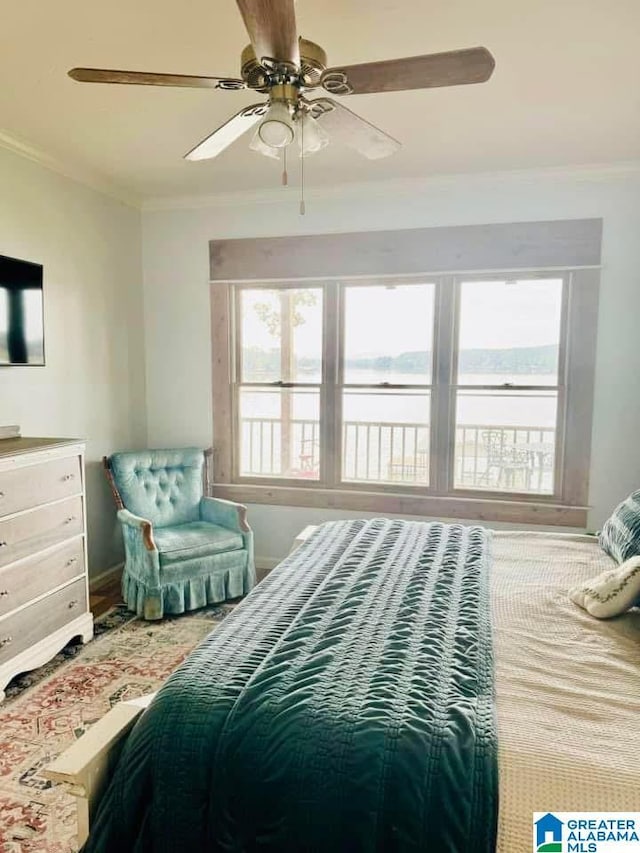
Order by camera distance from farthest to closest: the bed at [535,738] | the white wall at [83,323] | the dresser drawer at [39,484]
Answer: the white wall at [83,323] → the dresser drawer at [39,484] → the bed at [535,738]

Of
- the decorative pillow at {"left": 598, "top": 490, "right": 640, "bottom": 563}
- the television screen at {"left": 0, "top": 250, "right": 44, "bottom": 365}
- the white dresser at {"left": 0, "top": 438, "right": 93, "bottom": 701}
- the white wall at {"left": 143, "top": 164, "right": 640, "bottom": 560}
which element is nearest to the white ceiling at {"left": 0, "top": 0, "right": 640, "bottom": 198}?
the white wall at {"left": 143, "top": 164, "right": 640, "bottom": 560}

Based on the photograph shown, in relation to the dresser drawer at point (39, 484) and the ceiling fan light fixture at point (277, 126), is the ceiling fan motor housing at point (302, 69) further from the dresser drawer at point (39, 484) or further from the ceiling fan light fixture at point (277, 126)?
the dresser drawer at point (39, 484)

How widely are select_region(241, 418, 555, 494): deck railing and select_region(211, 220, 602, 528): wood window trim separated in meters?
0.09

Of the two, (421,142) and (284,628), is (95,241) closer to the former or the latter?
(421,142)

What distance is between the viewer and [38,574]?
8.87 feet

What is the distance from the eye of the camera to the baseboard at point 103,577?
3.83m

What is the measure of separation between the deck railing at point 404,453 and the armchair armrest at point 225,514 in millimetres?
493

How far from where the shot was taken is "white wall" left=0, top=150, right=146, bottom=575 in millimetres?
3158

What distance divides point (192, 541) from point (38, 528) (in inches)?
38.6

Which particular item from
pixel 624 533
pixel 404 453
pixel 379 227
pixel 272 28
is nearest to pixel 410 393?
pixel 404 453

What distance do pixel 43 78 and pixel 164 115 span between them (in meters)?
0.54

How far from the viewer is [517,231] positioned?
11.7ft

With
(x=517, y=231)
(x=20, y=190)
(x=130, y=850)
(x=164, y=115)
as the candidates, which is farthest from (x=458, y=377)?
(x=130, y=850)

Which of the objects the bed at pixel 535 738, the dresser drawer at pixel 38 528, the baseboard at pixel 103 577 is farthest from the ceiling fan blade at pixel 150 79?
the baseboard at pixel 103 577
